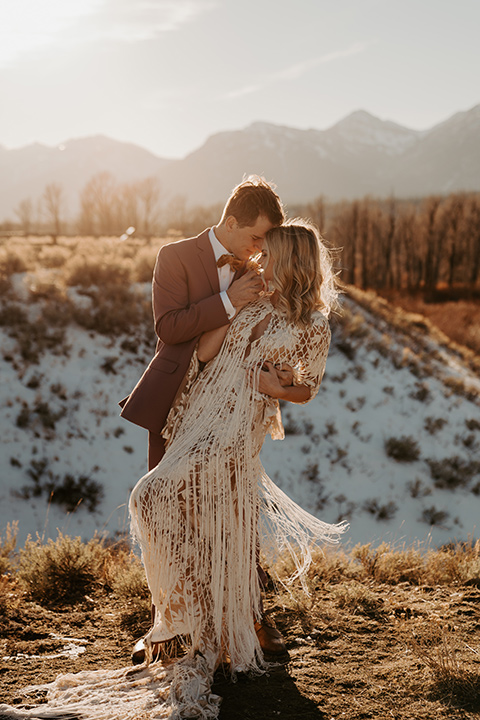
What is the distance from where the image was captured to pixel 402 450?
433 inches

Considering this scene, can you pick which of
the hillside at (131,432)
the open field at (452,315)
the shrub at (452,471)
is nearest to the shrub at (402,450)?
the hillside at (131,432)

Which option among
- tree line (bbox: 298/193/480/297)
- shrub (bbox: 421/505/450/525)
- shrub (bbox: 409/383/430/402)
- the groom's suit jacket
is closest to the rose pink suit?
the groom's suit jacket

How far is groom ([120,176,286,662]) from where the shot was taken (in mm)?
2973

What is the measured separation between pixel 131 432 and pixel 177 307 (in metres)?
6.96

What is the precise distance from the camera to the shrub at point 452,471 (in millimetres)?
10531

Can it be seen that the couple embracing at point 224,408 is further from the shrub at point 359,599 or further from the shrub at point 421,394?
the shrub at point 421,394

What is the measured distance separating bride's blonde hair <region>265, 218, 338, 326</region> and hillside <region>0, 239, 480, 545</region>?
17.9 feet

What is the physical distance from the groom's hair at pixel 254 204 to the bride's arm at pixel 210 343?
0.63 metres

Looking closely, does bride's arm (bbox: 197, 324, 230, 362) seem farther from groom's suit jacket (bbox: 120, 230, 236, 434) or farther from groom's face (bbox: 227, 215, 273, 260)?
groom's face (bbox: 227, 215, 273, 260)

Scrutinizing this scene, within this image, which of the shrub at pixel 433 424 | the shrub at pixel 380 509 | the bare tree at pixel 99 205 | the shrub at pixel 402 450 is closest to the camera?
the shrub at pixel 380 509

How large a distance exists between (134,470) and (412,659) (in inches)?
259

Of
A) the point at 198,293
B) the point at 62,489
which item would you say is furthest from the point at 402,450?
the point at 198,293

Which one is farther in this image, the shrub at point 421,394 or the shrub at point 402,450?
the shrub at point 421,394

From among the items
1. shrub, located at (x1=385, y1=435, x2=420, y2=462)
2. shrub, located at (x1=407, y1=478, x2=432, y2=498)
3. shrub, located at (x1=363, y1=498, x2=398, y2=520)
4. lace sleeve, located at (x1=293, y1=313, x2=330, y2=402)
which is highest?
lace sleeve, located at (x1=293, y1=313, x2=330, y2=402)
